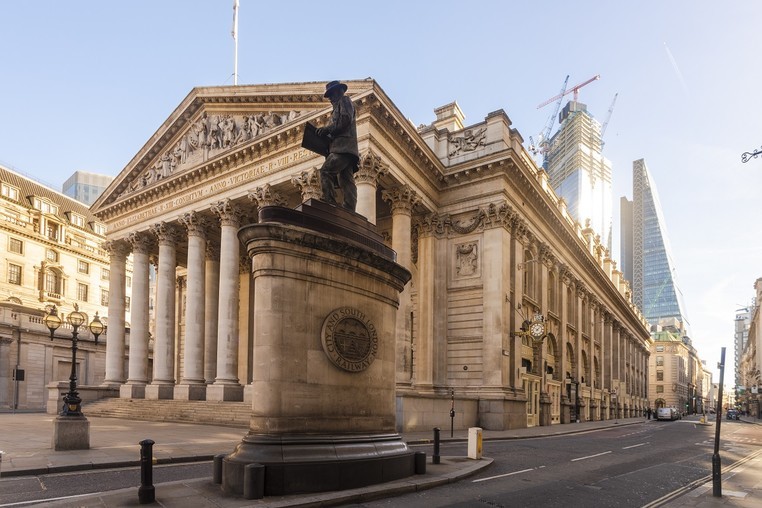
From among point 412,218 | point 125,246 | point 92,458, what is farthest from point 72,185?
point 92,458

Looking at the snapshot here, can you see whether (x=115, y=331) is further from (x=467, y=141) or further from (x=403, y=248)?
(x=467, y=141)

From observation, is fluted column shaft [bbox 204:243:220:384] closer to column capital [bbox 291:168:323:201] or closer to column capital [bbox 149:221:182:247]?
column capital [bbox 149:221:182:247]

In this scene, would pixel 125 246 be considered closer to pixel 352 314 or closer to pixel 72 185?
pixel 352 314

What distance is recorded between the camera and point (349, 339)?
11062mm

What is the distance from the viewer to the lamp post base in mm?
16641

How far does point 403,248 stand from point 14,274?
50781 mm

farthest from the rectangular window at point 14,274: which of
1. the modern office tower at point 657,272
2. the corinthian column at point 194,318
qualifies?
the modern office tower at point 657,272

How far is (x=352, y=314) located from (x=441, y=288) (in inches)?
950

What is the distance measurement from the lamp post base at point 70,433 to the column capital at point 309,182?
16565 mm

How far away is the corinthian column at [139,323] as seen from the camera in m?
39.0

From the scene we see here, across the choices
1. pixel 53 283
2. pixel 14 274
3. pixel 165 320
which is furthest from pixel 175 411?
pixel 53 283

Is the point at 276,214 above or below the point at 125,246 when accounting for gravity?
below

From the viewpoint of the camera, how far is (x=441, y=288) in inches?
1372

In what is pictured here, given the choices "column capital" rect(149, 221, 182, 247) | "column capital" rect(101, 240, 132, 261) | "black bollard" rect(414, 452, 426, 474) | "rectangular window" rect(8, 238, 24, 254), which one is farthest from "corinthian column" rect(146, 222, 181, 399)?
"rectangular window" rect(8, 238, 24, 254)
